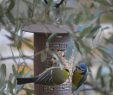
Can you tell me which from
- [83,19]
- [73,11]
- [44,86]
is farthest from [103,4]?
[44,86]

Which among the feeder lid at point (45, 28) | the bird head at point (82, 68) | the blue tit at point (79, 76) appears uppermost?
the feeder lid at point (45, 28)

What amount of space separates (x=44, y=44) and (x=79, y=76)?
0.16 m

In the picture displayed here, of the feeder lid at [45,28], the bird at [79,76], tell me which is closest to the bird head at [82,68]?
the bird at [79,76]

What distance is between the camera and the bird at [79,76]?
4.37 feet


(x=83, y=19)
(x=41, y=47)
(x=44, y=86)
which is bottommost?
(x=44, y=86)

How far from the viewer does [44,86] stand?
138cm

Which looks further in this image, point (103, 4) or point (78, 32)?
point (103, 4)

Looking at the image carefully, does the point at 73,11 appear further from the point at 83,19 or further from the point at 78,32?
the point at 78,32

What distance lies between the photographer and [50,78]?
1.24m

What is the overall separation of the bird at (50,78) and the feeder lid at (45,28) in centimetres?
13

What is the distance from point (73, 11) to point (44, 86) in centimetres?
32

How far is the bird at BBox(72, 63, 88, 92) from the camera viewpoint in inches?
52.5

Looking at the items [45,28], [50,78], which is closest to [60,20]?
[45,28]

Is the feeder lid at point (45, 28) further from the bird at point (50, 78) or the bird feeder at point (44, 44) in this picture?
the bird at point (50, 78)
